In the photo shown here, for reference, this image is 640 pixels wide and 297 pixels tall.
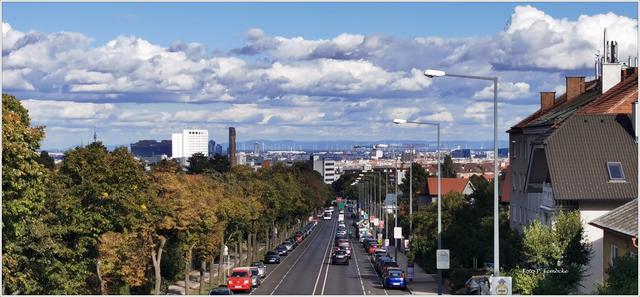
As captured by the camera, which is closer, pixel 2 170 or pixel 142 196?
pixel 2 170

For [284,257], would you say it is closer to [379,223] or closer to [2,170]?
[379,223]

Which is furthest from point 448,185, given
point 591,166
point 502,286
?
point 502,286

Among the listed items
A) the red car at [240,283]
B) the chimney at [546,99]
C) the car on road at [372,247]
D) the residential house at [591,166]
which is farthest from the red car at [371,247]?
the residential house at [591,166]

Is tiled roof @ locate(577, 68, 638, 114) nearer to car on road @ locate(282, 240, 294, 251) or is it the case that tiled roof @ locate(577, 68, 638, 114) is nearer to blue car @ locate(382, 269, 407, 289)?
blue car @ locate(382, 269, 407, 289)

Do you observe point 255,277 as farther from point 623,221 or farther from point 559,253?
point 623,221

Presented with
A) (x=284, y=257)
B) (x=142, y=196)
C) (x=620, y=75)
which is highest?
(x=620, y=75)

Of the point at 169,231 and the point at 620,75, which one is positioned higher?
the point at 620,75

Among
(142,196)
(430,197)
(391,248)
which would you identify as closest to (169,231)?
(142,196)
